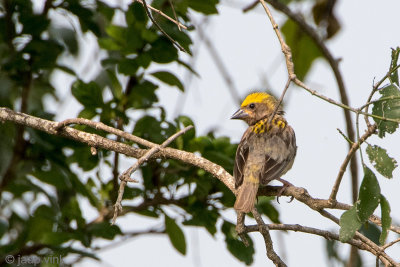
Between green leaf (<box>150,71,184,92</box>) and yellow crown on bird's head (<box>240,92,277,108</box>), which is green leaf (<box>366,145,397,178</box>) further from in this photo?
yellow crown on bird's head (<box>240,92,277,108</box>)

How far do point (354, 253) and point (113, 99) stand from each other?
2416 millimetres

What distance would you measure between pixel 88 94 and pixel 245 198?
1429 millimetres

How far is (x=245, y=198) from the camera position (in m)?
4.34

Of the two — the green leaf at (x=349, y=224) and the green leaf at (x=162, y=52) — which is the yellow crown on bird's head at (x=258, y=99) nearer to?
the green leaf at (x=162, y=52)

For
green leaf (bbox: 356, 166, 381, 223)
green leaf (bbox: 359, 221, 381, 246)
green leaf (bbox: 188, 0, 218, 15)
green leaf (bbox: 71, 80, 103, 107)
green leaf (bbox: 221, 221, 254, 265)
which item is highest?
green leaf (bbox: 188, 0, 218, 15)

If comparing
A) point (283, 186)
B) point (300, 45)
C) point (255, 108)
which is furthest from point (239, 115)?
point (283, 186)

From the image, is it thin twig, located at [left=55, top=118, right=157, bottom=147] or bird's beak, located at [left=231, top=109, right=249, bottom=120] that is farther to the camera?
bird's beak, located at [left=231, top=109, right=249, bottom=120]

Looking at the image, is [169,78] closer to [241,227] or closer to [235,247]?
[235,247]

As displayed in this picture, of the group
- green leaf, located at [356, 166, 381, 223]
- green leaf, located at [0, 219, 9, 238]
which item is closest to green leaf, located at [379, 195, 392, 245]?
green leaf, located at [356, 166, 381, 223]

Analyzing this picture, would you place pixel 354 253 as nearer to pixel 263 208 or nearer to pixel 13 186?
pixel 263 208

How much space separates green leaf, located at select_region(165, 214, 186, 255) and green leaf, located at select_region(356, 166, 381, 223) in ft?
7.29

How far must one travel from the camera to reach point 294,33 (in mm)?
5930

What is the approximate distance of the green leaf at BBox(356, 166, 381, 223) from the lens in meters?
2.90

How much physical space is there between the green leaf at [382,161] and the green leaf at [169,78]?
2280 millimetres
